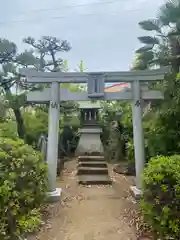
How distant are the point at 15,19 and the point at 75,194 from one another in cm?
638

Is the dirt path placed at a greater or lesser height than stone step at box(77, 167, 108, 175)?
lesser

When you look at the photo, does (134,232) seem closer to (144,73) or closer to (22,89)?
(144,73)

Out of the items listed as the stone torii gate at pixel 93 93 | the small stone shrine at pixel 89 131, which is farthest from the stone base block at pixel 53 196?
the small stone shrine at pixel 89 131

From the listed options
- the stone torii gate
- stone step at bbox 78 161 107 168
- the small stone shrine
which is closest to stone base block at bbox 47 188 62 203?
the stone torii gate

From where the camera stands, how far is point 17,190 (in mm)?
3365

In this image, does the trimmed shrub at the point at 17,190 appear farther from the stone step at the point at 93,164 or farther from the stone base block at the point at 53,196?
the stone step at the point at 93,164

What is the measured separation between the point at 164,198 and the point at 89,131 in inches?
333

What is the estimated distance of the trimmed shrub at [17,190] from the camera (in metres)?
3.01

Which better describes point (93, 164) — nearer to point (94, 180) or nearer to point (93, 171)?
point (93, 171)

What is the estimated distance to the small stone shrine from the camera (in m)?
11.0

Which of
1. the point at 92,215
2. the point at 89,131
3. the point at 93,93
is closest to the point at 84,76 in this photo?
the point at 93,93

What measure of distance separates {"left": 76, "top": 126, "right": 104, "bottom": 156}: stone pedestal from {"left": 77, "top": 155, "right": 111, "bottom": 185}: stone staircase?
2.01 m

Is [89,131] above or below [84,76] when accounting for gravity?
below

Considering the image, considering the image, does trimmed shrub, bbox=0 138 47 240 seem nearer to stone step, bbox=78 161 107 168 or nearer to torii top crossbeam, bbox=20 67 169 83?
torii top crossbeam, bbox=20 67 169 83
